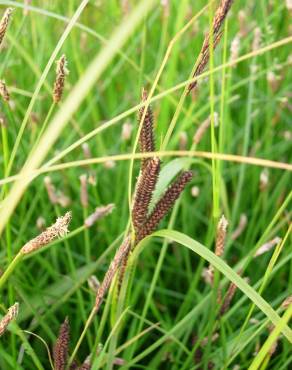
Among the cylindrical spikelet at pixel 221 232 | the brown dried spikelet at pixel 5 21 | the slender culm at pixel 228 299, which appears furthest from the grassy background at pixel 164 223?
the brown dried spikelet at pixel 5 21

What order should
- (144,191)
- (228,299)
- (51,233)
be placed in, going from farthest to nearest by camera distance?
(228,299) < (144,191) < (51,233)

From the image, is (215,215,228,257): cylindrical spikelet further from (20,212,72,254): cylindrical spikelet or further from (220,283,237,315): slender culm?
(20,212,72,254): cylindrical spikelet

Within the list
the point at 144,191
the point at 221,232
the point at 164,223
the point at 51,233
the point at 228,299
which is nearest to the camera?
the point at 51,233

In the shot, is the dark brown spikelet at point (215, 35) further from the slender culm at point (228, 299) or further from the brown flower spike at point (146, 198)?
the slender culm at point (228, 299)

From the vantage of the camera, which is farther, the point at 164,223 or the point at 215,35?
the point at 164,223

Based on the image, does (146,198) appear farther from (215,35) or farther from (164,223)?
(164,223)

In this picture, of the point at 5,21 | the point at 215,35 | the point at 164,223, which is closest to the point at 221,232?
the point at 215,35

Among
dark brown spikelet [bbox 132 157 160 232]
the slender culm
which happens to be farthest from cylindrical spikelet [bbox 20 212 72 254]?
the slender culm
